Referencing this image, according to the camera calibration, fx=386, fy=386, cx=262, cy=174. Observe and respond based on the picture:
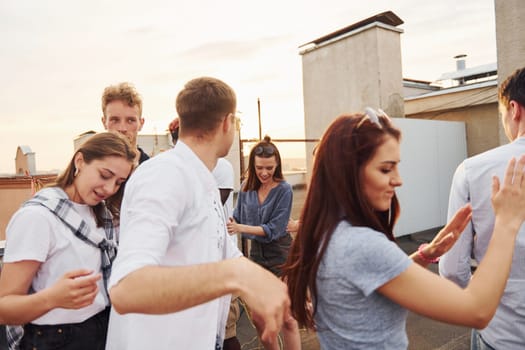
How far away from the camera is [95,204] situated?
199 cm

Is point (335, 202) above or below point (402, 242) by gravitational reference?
above

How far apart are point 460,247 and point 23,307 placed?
201 cm

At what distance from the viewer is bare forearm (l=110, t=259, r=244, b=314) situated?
0.92 m

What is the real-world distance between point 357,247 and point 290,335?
2264 millimetres

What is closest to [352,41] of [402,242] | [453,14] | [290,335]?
[453,14]

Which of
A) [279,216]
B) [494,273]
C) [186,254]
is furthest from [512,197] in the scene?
[279,216]

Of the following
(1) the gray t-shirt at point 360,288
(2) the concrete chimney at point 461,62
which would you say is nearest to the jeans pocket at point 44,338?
(1) the gray t-shirt at point 360,288

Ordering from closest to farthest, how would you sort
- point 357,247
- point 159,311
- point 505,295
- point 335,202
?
point 159,311
point 357,247
point 335,202
point 505,295

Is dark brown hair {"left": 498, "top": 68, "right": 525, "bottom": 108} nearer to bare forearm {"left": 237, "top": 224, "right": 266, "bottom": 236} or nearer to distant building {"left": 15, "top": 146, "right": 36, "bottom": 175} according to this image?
bare forearm {"left": 237, "top": 224, "right": 266, "bottom": 236}

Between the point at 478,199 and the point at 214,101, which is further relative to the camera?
the point at 478,199

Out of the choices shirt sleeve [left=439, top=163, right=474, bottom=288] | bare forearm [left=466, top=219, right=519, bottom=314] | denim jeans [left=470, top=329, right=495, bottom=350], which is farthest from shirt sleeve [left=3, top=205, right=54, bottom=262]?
denim jeans [left=470, top=329, right=495, bottom=350]

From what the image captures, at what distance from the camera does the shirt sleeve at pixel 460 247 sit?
1.92 metres

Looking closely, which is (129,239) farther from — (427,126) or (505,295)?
(427,126)

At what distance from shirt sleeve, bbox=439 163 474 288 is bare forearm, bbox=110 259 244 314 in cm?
145
